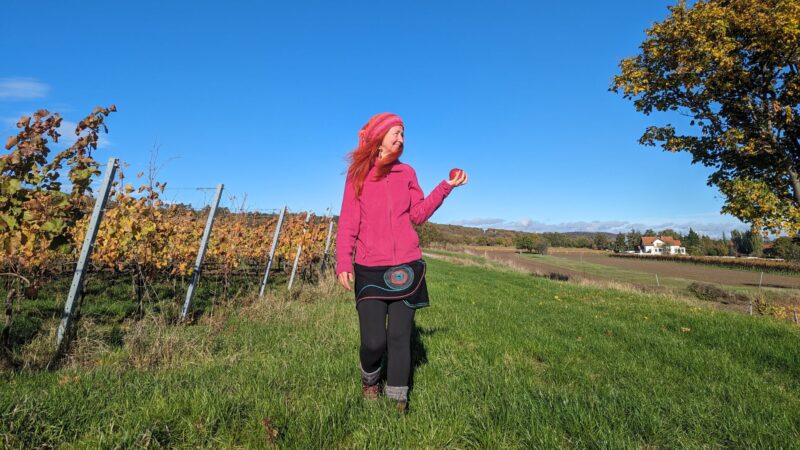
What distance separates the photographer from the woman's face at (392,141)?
2717 mm

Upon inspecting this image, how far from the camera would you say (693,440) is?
2215 millimetres

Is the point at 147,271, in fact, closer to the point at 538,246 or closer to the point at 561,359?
the point at 561,359

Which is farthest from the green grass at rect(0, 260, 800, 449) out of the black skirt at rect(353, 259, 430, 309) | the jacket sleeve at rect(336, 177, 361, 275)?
the jacket sleeve at rect(336, 177, 361, 275)

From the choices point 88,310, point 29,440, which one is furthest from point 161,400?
point 88,310

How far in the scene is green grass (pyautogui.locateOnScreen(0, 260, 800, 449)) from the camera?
2.01 m

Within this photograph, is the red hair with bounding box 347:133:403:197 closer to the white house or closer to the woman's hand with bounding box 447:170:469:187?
the woman's hand with bounding box 447:170:469:187

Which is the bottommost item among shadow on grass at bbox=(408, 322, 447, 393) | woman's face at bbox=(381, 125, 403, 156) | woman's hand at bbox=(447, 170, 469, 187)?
shadow on grass at bbox=(408, 322, 447, 393)

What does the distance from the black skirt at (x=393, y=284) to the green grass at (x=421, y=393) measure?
0.64 m

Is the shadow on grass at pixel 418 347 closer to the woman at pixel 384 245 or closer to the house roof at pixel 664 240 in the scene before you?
the woman at pixel 384 245

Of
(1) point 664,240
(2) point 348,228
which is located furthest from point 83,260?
(1) point 664,240

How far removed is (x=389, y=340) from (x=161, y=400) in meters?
1.31

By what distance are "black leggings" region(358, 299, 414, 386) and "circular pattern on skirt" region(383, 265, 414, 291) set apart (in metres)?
0.11

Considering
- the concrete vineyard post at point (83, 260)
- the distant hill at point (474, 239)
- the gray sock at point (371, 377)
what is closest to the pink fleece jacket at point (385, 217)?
the gray sock at point (371, 377)

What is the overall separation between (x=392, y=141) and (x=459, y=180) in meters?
0.53
